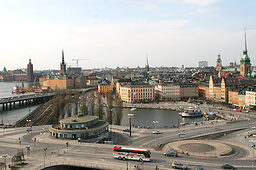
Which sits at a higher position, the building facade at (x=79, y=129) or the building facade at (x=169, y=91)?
the building facade at (x=169, y=91)

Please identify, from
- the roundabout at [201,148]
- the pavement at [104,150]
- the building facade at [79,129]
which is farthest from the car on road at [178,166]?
the building facade at [79,129]

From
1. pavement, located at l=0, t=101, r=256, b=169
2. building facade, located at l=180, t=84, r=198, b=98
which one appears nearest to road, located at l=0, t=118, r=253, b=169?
pavement, located at l=0, t=101, r=256, b=169

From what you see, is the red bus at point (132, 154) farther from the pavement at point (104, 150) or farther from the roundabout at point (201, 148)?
the roundabout at point (201, 148)

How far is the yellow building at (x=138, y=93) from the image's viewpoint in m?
86.4

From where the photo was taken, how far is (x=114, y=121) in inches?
2037

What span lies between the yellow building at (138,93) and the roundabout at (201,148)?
5453 cm

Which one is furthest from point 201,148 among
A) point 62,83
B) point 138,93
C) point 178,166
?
point 62,83

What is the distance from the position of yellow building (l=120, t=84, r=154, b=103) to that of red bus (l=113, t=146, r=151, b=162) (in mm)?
60138

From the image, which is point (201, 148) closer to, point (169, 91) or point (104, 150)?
point (104, 150)

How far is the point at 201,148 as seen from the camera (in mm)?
28953

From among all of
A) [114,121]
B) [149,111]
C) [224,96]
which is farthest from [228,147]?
[224,96]

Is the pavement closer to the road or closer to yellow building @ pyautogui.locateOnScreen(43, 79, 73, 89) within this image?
the road

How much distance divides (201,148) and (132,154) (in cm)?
834

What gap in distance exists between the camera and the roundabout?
27250 mm
